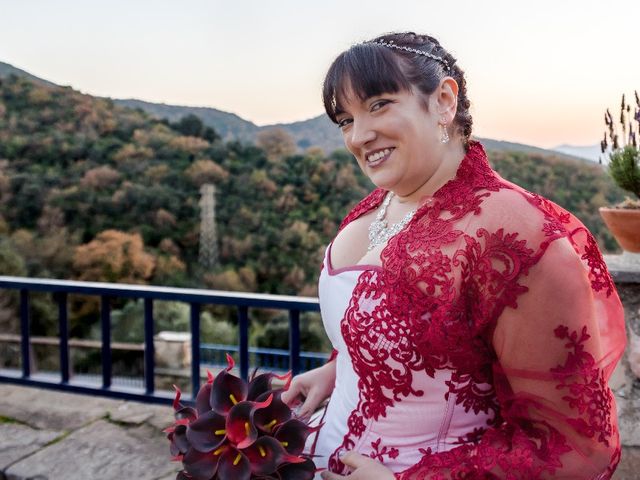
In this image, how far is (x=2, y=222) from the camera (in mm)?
19078

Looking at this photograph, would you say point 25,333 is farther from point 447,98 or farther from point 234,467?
point 447,98

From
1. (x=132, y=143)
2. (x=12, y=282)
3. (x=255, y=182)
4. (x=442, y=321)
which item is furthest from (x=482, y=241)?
(x=132, y=143)

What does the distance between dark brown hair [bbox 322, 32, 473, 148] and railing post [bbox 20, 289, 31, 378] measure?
7.58ft

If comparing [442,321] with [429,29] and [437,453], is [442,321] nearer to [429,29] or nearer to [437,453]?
[437,453]

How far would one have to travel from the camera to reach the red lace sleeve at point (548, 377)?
2.85 feet

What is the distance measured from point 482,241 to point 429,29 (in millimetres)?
509

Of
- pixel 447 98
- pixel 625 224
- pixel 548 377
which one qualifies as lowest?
pixel 548 377

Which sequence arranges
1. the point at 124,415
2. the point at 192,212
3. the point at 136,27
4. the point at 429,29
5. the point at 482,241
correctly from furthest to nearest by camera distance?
the point at 192,212, the point at 136,27, the point at 124,415, the point at 429,29, the point at 482,241

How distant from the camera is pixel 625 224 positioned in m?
1.99

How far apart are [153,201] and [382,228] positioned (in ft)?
67.1

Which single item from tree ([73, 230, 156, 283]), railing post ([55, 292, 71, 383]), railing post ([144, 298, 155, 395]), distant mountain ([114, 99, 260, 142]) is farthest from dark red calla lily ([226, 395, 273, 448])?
distant mountain ([114, 99, 260, 142])

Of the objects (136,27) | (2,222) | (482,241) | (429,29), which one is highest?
(136,27)

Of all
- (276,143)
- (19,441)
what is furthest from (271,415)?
(276,143)

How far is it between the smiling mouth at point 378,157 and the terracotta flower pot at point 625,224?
49.2 inches
